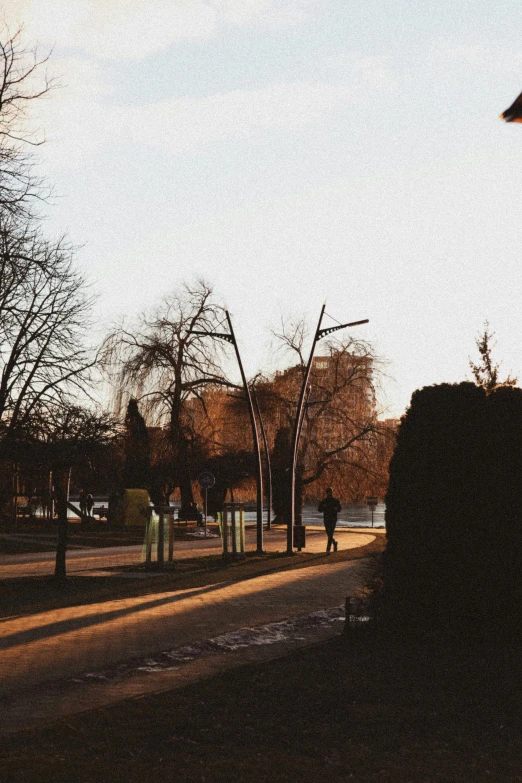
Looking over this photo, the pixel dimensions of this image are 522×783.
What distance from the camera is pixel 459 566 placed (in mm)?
10891

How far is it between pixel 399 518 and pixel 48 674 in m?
3.96

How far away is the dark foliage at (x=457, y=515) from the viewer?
10797 millimetres

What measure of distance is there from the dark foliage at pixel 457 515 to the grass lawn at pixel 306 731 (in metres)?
1.09

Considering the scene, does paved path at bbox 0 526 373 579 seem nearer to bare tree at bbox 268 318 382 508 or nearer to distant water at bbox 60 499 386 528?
bare tree at bbox 268 318 382 508

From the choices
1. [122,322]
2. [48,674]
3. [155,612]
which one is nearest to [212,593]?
[155,612]

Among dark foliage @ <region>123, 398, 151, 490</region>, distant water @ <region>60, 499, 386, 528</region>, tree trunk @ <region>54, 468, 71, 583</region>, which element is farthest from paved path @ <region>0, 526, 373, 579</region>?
distant water @ <region>60, 499, 386, 528</region>

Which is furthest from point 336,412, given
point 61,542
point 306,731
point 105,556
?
point 306,731

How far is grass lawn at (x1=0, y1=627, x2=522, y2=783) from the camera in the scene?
6.00m

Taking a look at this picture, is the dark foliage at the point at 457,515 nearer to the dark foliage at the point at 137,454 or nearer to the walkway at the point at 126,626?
the walkway at the point at 126,626

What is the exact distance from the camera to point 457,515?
11.0 meters

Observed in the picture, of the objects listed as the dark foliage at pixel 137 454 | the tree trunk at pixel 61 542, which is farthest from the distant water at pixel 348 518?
the tree trunk at pixel 61 542

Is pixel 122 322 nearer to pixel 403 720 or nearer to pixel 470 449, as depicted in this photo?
pixel 470 449

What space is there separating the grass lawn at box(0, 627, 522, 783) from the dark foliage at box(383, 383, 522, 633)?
109cm

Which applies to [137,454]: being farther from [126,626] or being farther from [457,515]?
[457,515]
